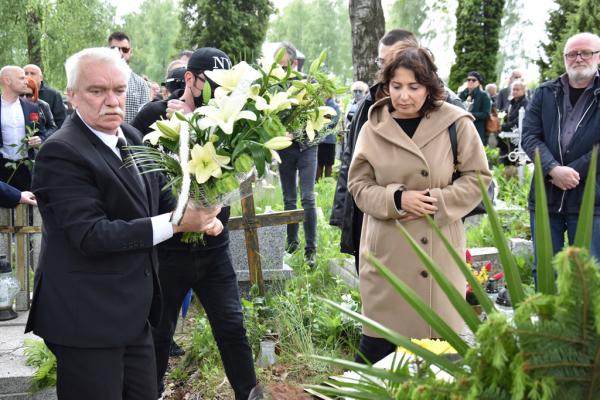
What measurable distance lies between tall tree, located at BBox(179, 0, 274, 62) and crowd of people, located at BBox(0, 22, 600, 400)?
88.4ft

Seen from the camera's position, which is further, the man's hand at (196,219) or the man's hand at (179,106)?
the man's hand at (179,106)

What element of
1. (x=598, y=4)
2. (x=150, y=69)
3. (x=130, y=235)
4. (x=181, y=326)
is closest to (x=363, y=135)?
(x=130, y=235)

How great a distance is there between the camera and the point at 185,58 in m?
6.88

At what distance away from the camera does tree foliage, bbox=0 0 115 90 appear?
20.3 m

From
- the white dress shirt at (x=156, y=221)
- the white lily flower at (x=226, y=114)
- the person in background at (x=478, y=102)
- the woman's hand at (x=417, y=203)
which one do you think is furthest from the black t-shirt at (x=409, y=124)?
the person in background at (x=478, y=102)

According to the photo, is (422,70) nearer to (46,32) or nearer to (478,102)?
(478,102)

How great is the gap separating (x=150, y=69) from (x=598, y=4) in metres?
36.5

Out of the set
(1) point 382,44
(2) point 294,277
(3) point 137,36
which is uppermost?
(3) point 137,36

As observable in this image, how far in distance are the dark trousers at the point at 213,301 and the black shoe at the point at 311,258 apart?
251cm

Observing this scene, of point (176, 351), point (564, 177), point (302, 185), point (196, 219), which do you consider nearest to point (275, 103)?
point (196, 219)

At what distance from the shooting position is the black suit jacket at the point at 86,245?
2.63 metres

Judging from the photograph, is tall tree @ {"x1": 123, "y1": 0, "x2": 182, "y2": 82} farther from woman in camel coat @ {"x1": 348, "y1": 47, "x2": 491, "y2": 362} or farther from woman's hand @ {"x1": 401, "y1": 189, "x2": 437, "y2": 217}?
woman's hand @ {"x1": 401, "y1": 189, "x2": 437, "y2": 217}

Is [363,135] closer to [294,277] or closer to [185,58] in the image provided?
[294,277]

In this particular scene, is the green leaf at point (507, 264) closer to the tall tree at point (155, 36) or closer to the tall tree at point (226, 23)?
the tall tree at point (226, 23)
